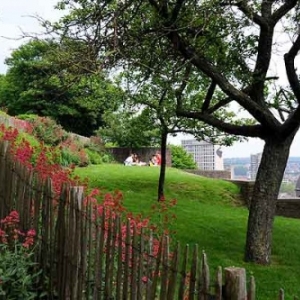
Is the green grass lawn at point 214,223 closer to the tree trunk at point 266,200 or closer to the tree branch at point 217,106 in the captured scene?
the tree trunk at point 266,200

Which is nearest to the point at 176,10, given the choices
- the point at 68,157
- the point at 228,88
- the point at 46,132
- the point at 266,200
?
the point at 228,88

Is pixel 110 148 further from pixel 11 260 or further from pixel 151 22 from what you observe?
pixel 11 260

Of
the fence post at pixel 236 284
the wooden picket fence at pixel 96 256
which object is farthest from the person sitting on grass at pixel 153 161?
the fence post at pixel 236 284

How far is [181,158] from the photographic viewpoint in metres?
33.5

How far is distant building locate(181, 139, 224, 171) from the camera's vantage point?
32094 mm

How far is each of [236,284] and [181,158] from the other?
103ft

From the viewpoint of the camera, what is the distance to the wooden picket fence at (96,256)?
2.47 metres

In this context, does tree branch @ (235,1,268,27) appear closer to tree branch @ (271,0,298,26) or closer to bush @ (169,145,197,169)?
tree branch @ (271,0,298,26)

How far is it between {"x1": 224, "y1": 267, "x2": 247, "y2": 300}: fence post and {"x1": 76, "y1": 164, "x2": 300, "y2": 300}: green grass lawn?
4074 mm

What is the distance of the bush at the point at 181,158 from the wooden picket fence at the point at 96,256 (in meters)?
27.7

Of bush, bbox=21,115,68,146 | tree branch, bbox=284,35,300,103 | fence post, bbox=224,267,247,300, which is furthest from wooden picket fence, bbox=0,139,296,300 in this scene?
bush, bbox=21,115,68,146

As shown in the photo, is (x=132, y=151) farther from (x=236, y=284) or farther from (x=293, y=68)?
(x=236, y=284)

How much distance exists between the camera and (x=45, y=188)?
4352 mm

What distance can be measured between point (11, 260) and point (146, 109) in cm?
912
